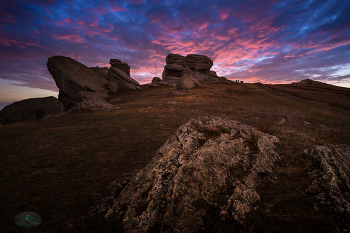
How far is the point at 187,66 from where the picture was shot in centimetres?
7744

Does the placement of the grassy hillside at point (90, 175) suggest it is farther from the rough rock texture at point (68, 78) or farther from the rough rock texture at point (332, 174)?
the rough rock texture at point (68, 78)

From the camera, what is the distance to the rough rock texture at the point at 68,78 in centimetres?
3659

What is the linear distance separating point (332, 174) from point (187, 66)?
77826 mm

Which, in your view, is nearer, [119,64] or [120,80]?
[120,80]

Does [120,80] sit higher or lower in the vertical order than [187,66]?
lower

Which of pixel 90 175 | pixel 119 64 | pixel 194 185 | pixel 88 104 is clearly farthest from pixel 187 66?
pixel 194 185

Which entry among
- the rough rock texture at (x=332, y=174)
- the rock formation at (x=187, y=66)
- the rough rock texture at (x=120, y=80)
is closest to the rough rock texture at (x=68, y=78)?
the rough rock texture at (x=120, y=80)

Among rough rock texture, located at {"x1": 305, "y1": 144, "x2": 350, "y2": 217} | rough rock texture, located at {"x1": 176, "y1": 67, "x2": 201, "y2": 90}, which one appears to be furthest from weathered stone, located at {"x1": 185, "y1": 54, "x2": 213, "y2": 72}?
rough rock texture, located at {"x1": 305, "y1": 144, "x2": 350, "y2": 217}

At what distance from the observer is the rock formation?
74.6 meters

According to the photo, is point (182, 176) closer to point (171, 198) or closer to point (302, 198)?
point (171, 198)

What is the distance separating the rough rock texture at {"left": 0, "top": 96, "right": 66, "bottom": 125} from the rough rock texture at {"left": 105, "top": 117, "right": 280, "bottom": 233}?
3014 cm

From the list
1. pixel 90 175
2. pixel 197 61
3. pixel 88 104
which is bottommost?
pixel 90 175

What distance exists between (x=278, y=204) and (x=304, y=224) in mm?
668

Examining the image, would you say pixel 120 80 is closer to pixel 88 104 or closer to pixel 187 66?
pixel 88 104
